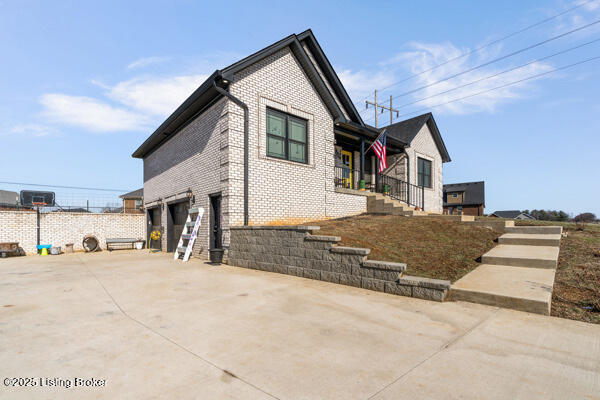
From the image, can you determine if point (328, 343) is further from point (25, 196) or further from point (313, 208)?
point (25, 196)

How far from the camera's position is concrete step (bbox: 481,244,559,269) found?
5626mm

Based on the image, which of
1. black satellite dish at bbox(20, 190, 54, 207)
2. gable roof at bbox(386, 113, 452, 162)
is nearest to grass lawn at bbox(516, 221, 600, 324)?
gable roof at bbox(386, 113, 452, 162)

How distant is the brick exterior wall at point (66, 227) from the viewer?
13992 millimetres

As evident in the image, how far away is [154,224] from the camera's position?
1730cm

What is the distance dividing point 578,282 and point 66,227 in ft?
64.1

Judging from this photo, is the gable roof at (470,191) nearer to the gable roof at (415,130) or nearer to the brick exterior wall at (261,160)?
the gable roof at (415,130)

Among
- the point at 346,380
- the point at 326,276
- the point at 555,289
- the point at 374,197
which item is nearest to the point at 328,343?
the point at 346,380

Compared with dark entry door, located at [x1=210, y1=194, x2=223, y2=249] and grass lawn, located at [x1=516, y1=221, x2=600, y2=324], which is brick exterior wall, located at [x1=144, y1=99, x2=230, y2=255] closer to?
dark entry door, located at [x1=210, y1=194, x2=223, y2=249]

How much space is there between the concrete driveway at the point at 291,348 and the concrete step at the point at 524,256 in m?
2.16

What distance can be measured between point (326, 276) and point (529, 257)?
3.99 m

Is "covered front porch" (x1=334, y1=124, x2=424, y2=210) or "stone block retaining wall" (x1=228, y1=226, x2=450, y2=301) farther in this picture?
"covered front porch" (x1=334, y1=124, x2=424, y2=210)

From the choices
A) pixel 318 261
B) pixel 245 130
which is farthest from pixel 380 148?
pixel 318 261

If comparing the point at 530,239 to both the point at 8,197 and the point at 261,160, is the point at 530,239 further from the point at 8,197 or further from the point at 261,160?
the point at 8,197

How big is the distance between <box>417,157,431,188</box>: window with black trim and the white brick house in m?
5.26
